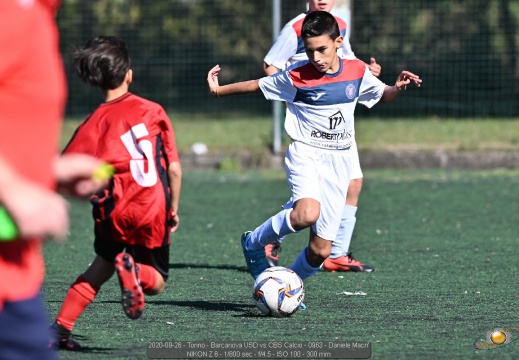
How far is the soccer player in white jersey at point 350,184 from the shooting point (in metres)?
6.90

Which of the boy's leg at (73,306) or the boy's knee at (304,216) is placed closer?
the boy's leg at (73,306)

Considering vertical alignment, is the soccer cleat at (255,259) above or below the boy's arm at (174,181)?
below

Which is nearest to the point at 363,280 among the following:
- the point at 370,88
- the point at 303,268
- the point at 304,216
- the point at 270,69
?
the point at 303,268

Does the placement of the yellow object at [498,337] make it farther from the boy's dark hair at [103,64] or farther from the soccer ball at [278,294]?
the boy's dark hair at [103,64]

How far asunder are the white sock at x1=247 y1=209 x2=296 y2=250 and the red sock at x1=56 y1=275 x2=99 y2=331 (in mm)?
1532

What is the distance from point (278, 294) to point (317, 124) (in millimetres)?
1114

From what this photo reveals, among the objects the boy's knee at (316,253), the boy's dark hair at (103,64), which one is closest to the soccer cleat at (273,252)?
the boy's knee at (316,253)

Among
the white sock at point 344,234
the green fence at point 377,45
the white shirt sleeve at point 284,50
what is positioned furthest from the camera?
→ the green fence at point 377,45

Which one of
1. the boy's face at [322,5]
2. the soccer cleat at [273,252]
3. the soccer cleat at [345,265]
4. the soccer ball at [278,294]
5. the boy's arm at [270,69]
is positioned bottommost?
the soccer cleat at [345,265]

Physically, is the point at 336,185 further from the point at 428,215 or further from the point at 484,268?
the point at 428,215

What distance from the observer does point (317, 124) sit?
19.3 ft

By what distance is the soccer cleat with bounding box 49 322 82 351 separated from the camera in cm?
454

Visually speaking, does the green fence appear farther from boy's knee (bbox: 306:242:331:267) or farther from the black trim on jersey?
the black trim on jersey

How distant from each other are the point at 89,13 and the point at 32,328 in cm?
1331
